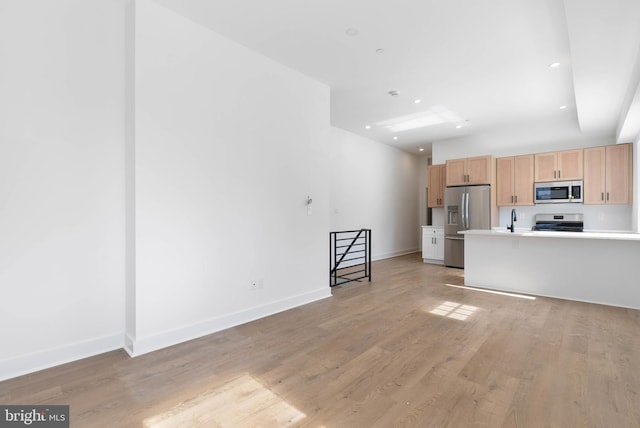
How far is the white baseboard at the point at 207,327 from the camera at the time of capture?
265cm

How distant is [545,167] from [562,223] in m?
1.12

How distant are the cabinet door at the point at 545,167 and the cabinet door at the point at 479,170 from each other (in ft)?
2.64

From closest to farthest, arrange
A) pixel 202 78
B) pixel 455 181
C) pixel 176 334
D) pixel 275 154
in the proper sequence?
pixel 176 334, pixel 202 78, pixel 275 154, pixel 455 181

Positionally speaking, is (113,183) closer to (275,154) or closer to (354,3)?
(275,154)

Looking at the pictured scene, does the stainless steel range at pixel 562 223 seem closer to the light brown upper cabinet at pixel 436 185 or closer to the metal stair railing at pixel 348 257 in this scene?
the light brown upper cabinet at pixel 436 185

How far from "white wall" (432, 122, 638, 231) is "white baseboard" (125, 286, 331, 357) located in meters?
5.09

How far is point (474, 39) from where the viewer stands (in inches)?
124

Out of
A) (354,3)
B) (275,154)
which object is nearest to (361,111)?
(275,154)

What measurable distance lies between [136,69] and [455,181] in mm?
6198

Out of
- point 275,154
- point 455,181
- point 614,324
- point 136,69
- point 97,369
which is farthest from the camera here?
point 455,181

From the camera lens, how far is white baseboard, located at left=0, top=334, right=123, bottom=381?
2266mm

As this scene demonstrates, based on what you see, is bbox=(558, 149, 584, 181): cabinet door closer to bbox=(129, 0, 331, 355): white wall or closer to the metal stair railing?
the metal stair railing

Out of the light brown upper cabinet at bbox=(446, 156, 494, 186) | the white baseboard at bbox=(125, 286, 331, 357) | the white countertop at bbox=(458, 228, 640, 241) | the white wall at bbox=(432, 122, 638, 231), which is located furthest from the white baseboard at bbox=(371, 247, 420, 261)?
the white baseboard at bbox=(125, 286, 331, 357)

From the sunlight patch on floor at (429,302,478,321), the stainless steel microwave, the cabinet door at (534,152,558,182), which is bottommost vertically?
the sunlight patch on floor at (429,302,478,321)
